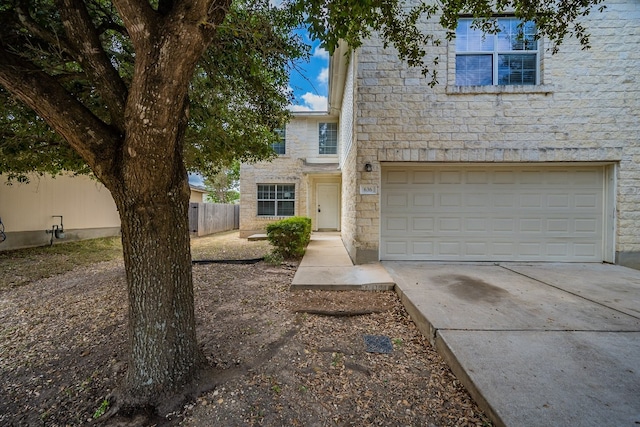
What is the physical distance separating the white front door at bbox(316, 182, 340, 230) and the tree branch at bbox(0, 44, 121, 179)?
10.4 meters

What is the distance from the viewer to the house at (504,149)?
5332mm

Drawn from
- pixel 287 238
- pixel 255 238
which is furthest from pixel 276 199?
pixel 287 238

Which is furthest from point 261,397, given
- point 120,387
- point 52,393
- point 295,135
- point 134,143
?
point 295,135

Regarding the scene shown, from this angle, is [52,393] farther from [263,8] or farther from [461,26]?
[461,26]

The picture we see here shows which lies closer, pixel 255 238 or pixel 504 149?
pixel 504 149

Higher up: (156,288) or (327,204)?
(327,204)

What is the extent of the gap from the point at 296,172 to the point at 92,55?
9.84 meters

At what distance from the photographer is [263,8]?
151 inches

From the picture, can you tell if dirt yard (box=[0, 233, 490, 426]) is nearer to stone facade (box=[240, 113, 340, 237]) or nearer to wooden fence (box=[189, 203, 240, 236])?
stone facade (box=[240, 113, 340, 237])

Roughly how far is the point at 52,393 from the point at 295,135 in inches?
437

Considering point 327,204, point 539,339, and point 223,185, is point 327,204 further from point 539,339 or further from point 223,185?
point 223,185

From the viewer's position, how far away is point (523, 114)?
5.41m

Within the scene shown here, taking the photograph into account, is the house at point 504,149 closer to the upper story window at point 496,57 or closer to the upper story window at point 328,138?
the upper story window at point 496,57

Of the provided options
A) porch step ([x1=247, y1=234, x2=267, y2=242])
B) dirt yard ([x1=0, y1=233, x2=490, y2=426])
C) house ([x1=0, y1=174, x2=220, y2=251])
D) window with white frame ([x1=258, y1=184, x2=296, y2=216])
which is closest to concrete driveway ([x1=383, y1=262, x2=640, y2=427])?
dirt yard ([x1=0, y1=233, x2=490, y2=426])
